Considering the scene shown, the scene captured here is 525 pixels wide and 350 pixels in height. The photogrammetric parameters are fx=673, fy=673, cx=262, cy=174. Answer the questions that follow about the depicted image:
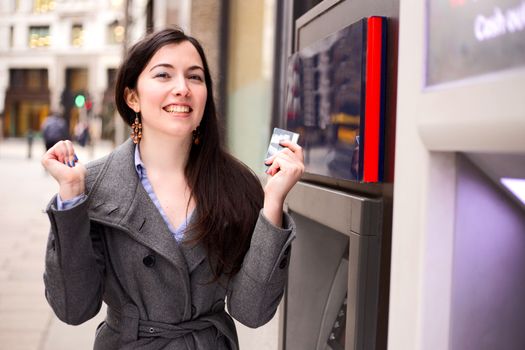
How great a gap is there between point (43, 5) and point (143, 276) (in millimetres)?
45940

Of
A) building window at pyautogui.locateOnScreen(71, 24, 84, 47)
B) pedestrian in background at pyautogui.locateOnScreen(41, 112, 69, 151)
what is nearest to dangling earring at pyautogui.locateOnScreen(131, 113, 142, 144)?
pedestrian in background at pyautogui.locateOnScreen(41, 112, 69, 151)

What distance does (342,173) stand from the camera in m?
1.70

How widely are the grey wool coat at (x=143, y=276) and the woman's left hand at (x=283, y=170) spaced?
77 mm

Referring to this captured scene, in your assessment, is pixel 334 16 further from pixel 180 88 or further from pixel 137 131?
pixel 137 131

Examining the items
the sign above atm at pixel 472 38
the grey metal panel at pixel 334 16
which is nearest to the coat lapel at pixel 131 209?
the grey metal panel at pixel 334 16

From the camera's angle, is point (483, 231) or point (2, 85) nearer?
point (483, 231)

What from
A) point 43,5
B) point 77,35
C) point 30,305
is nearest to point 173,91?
point 30,305

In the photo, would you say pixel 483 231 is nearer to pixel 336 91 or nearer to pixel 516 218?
pixel 516 218

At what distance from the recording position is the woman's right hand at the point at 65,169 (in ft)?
5.45

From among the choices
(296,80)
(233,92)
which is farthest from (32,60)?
(296,80)

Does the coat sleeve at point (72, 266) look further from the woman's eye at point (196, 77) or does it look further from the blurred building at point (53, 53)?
the blurred building at point (53, 53)

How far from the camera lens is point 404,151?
3.84 ft

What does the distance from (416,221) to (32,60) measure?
45.9 meters

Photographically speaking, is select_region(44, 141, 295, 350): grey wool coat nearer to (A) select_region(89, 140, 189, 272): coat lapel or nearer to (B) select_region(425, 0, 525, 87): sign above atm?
(A) select_region(89, 140, 189, 272): coat lapel
